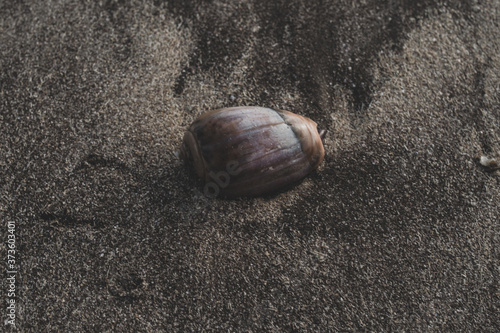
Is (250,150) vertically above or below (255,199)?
above

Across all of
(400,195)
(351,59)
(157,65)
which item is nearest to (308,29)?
(351,59)

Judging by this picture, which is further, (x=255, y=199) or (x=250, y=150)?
(x=255, y=199)

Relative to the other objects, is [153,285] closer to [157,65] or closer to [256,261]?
[256,261]
